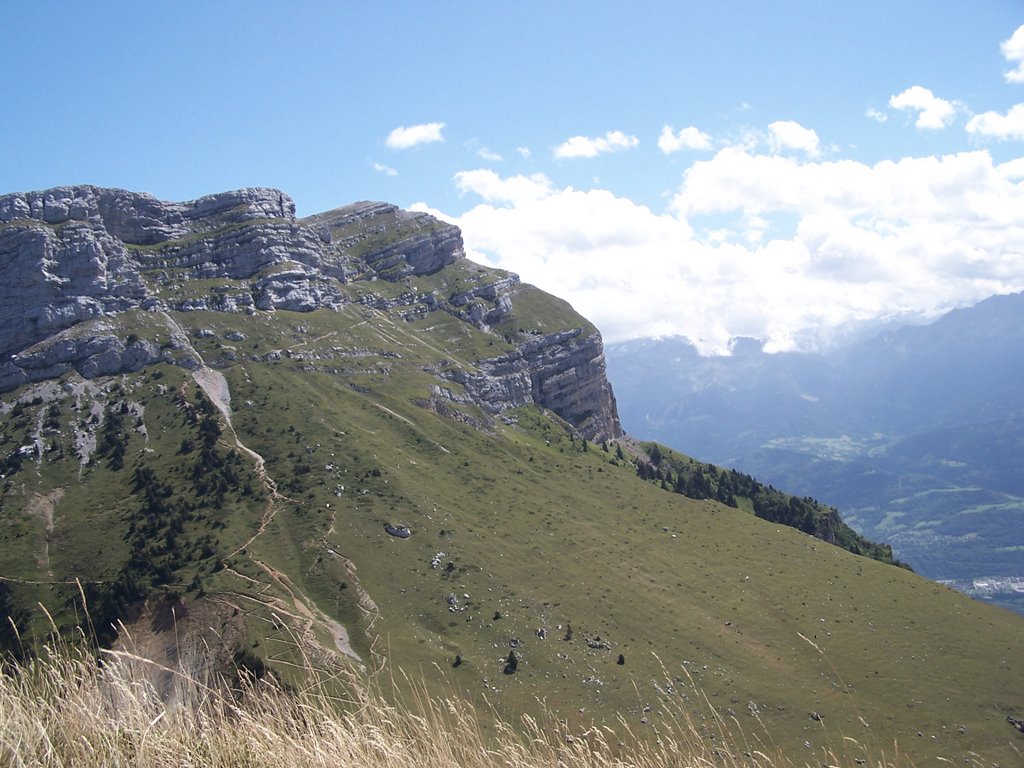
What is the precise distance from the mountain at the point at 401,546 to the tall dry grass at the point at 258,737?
54.7 m

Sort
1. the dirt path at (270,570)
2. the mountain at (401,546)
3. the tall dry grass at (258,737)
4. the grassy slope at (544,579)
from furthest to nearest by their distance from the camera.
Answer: the dirt path at (270,570) → the mountain at (401,546) → the grassy slope at (544,579) → the tall dry grass at (258,737)

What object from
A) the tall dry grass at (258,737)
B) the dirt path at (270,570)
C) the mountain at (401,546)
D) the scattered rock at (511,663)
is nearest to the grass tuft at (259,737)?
the tall dry grass at (258,737)

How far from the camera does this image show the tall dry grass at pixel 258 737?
7895mm

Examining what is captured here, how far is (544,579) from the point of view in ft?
387

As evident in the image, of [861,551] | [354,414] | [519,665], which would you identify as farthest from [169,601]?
[861,551]

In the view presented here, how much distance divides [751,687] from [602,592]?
28.1 m

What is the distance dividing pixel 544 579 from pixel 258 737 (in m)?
114

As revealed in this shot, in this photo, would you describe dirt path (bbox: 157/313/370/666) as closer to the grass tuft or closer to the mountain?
the mountain

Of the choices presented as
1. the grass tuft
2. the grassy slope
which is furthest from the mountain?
the grass tuft

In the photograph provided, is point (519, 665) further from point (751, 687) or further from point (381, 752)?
point (381, 752)

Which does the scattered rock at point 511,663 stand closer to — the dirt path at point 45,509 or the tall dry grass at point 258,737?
the dirt path at point 45,509

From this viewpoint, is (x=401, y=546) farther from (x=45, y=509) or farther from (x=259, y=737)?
(x=259, y=737)

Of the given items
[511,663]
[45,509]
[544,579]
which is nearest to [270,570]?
[511,663]

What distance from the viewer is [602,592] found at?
115 metres
